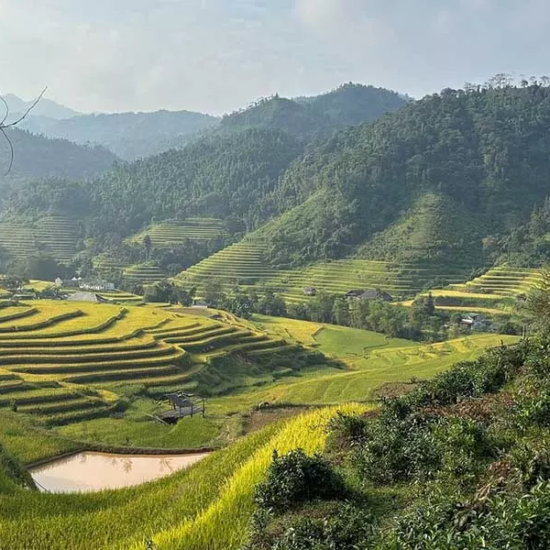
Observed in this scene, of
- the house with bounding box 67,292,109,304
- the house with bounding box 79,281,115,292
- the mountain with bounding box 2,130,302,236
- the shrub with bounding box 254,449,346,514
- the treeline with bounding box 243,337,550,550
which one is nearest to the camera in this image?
the treeline with bounding box 243,337,550,550

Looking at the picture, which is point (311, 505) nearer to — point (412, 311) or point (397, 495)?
point (397, 495)

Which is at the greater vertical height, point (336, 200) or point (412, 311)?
point (336, 200)

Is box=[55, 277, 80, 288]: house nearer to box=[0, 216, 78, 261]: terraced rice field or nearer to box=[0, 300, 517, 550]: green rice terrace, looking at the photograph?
box=[0, 216, 78, 261]: terraced rice field

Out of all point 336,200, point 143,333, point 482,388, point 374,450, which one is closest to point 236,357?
point 143,333

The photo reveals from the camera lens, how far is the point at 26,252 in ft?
292

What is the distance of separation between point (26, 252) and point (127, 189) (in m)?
35.8

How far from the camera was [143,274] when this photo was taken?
271ft

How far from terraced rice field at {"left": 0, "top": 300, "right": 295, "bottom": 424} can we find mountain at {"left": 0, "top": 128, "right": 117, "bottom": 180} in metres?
120

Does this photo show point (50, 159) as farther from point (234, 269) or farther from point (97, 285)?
point (234, 269)

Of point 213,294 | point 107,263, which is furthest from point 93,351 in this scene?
point 107,263

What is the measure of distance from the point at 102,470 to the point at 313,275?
62600 millimetres

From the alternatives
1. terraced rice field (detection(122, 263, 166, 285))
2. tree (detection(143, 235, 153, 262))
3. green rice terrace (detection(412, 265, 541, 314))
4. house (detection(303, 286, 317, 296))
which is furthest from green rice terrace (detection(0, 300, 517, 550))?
tree (detection(143, 235, 153, 262))

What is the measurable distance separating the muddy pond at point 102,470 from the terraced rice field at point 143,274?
65631 millimetres

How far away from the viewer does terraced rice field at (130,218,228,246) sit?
3910 inches
